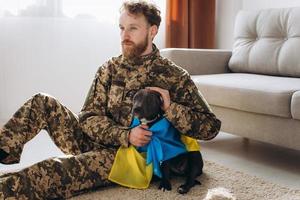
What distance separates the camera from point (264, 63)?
2988 millimetres

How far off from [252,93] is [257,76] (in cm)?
55

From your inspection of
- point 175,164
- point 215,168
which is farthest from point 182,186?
point 215,168

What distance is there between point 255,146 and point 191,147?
103cm

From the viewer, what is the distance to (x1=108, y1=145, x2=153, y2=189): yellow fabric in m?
1.86

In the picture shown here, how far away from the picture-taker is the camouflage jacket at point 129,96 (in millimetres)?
1892

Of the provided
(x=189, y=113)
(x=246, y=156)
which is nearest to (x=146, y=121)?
(x=189, y=113)

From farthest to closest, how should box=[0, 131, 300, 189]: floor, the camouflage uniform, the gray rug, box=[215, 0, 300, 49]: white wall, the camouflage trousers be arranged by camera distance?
1. box=[215, 0, 300, 49]: white wall
2. box=[0, 131, 300, 189]: floor
3. the gray rug
4. the camouflage uniform
5. the camouflage trousers

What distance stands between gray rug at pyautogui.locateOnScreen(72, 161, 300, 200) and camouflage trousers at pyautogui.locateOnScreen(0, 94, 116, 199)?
0.07 metres


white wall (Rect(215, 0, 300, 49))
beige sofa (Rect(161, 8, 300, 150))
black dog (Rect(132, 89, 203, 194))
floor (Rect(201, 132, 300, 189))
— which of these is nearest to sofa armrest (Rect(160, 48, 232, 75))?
beige sofa (Rect(161, 8, 300, 150))

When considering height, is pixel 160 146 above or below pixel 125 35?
below

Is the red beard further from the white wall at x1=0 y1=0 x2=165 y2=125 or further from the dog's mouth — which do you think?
the white wall at x1=0 y1=0 x2=165 y2=125

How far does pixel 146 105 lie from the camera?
171cm

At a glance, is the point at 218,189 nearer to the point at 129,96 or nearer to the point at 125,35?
the point at 129,96

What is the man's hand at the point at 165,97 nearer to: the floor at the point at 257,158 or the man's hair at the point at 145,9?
the man's hair at the point at 145,9
